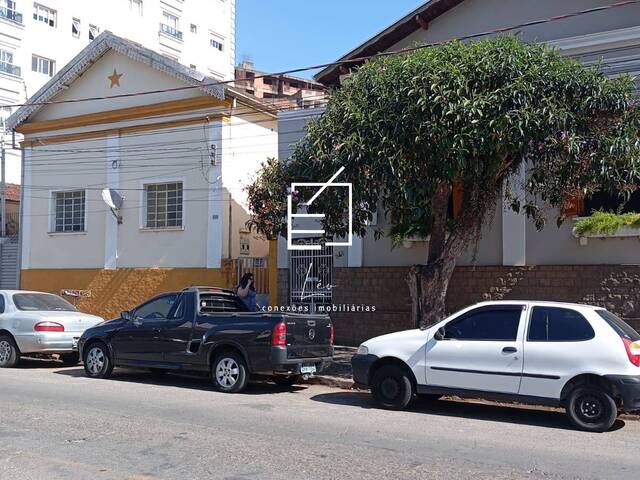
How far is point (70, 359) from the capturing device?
15.2 metres

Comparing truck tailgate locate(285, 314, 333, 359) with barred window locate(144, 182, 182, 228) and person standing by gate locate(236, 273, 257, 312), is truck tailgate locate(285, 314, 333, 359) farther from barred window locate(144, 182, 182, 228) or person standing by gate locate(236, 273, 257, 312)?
barred window locate(144, 182, 182, 228)

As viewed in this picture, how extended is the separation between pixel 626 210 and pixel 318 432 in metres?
8.81

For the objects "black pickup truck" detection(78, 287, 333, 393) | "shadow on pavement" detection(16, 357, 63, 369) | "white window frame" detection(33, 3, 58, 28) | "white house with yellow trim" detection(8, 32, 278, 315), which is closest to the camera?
"black pickup truck" detection(78, 287, 333, 393)

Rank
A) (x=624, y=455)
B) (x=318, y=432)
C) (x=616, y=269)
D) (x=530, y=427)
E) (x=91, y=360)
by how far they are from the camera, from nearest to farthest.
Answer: (x=624, y=455) → (x=318, y=432) → (x=530, y=427) → (x=91, y=360) → (x=616, y=269)

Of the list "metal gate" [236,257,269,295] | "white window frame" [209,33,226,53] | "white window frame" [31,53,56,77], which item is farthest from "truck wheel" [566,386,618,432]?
"white window frame" [209,33,226,53]

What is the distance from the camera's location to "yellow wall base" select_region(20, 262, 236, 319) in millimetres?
19031

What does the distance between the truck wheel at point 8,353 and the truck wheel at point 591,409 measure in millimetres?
10225

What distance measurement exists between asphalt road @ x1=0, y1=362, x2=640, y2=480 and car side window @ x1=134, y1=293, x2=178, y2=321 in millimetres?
1346

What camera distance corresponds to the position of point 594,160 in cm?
1102

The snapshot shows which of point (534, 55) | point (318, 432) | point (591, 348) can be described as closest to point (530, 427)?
point (591, 348)

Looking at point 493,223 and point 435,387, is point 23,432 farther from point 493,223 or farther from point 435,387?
point 493,223

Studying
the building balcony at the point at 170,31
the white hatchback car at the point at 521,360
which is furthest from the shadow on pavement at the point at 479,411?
the building balcony at the point at 170,31

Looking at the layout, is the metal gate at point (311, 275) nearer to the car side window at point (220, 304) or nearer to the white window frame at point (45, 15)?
the car side window at point (220, 304)

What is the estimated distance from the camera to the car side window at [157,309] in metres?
12.3
